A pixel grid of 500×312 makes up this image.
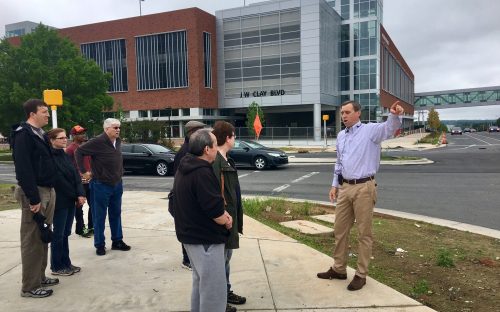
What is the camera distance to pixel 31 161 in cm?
413

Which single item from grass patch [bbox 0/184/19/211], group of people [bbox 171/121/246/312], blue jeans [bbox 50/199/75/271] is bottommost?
grass patch [bbox 0/184/19/211]

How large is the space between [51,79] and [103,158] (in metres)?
27.1

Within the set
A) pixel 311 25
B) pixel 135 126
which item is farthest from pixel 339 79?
pixel 135 126

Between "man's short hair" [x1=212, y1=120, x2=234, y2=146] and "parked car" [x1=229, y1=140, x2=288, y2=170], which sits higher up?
"man's short hair" [x1=212, y1=120, x2=234, y2=146]

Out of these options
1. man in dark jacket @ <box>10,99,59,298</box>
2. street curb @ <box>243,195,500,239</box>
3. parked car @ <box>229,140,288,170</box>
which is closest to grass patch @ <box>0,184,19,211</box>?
man in dark jacket @ <box>10,99,59,298</box>

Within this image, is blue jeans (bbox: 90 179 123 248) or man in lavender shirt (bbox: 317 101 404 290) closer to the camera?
man in lavender shirt (bbox: 317 101 404 290)

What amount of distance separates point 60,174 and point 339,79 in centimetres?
5206

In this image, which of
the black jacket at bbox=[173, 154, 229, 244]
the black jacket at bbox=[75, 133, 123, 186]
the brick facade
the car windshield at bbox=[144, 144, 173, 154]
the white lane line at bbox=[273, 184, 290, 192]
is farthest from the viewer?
the brick facade

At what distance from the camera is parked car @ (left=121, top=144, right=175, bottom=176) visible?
1758 cm

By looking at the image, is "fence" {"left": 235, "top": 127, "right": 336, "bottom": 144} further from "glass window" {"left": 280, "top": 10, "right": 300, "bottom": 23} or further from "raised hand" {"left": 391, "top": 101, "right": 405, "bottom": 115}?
"raised hand" {"left": 391, "top": 101, "right": 405, "bottom": 115}

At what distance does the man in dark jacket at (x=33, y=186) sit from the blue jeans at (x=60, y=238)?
28 centimetres

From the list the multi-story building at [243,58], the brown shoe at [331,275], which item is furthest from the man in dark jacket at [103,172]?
the multi-story building at [243,58]

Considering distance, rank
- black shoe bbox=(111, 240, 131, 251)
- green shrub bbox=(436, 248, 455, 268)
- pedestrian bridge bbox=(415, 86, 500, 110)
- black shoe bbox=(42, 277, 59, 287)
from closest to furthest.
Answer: black shoe bbox=(42, 277, 59, 287), green shrub bbox=(436, 248, 455, 268), black shoe bbox=(111, 240, 131, 251), pedestrian bridge bbox=(415, 86, 500, 110)

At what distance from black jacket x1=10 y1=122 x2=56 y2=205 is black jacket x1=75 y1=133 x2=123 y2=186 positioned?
1.17m
